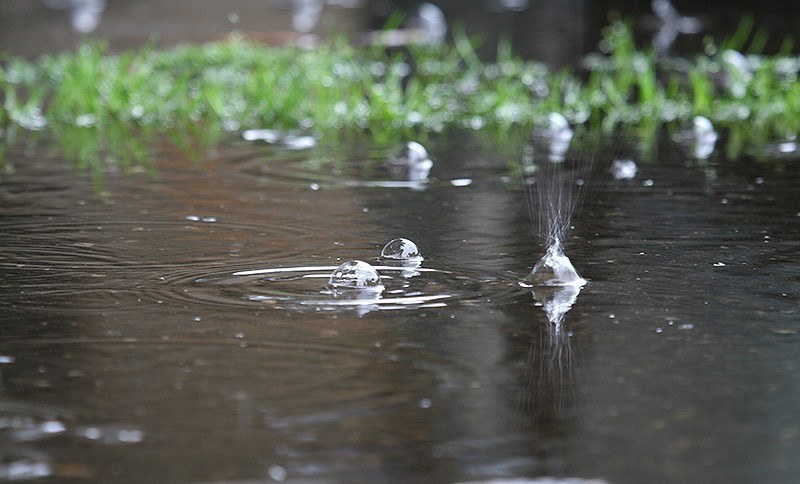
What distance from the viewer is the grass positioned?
6324 millimetres

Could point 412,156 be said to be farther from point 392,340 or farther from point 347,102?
point 392,340

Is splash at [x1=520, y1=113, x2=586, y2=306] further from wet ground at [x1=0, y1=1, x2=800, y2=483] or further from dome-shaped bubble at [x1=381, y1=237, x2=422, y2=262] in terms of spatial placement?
dome-shaped bubble at [x1=381, y1=237, x2=422, y2=262]

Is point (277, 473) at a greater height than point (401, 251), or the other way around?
point (401, 251)

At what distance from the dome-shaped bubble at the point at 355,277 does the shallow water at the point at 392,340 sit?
0.18 ft

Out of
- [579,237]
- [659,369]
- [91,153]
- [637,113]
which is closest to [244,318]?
[659,369]

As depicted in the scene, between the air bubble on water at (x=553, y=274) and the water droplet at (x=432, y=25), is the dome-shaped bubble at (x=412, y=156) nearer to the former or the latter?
the air bubble on water at (x=553, y=274)

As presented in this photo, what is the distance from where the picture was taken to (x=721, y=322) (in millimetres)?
2906

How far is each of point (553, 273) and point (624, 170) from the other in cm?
185

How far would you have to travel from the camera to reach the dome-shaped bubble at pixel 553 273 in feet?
10.7

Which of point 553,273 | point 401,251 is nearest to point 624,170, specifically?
point 401,251

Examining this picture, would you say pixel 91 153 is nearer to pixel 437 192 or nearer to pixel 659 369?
pixel 437 192

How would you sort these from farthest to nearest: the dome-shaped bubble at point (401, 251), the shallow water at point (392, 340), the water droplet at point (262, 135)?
the water droplet at point (262, 135), the dome-shaped bubble at point (401, 251), the shallow water at point (392, 340)

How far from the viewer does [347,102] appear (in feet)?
23.1

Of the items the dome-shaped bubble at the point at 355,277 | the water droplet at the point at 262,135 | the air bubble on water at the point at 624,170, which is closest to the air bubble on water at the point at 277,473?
the dome-shaped bubble at the point at 355,277
